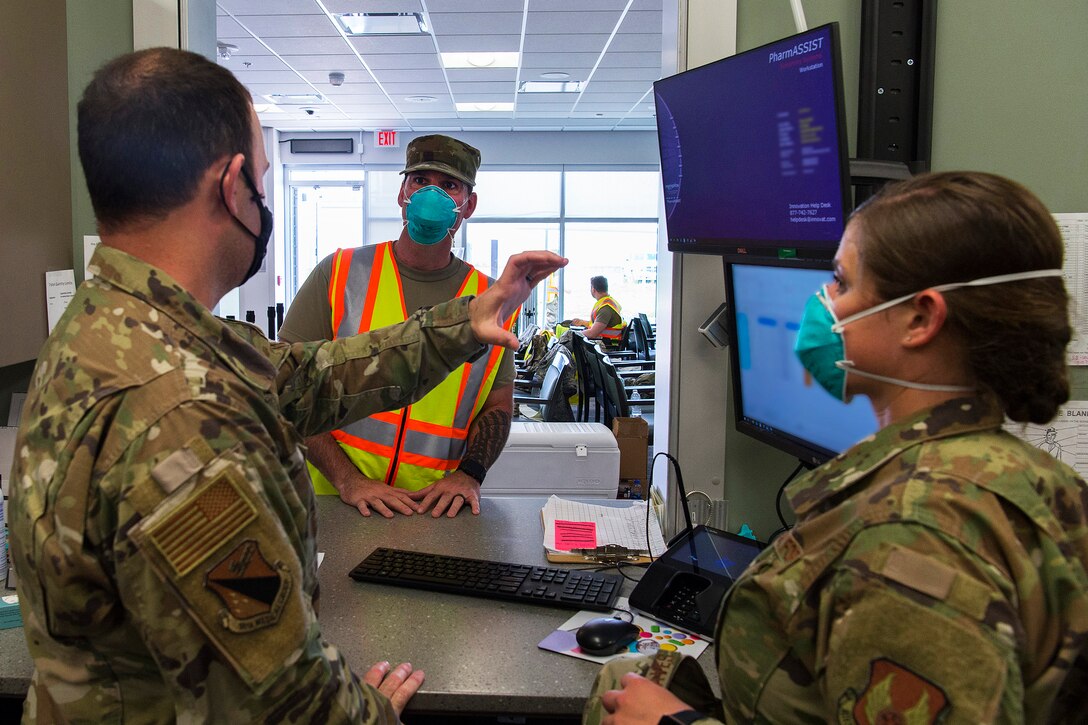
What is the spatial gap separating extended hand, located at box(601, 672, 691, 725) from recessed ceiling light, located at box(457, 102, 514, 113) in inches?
354

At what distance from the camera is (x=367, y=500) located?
1.94 m

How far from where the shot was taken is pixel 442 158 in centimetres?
221

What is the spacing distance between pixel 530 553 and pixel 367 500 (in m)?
0.48

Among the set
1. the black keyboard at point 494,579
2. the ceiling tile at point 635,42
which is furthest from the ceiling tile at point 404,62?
the black keyboard at point 494,579

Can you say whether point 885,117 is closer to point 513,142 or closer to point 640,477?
point 640,477

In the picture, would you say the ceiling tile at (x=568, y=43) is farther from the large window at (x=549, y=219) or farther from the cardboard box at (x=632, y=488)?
the cardboard box at (x=632, y=488)

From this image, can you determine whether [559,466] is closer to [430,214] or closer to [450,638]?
[430,214]

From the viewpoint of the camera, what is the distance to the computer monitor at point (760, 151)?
1401 millimetres

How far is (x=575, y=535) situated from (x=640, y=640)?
439 millimetres

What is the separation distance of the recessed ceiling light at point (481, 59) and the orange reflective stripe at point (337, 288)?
5.49 meters

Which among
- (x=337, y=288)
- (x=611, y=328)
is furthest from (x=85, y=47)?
(x=611, y=328)

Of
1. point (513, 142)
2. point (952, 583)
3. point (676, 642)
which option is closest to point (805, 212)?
point (676, 642)

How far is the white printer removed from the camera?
102 inches

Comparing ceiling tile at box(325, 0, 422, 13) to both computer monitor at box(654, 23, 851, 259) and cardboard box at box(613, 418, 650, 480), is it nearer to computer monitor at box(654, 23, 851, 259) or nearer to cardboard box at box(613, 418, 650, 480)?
Result: cardboard box at box(613, 418, 650, 480)
